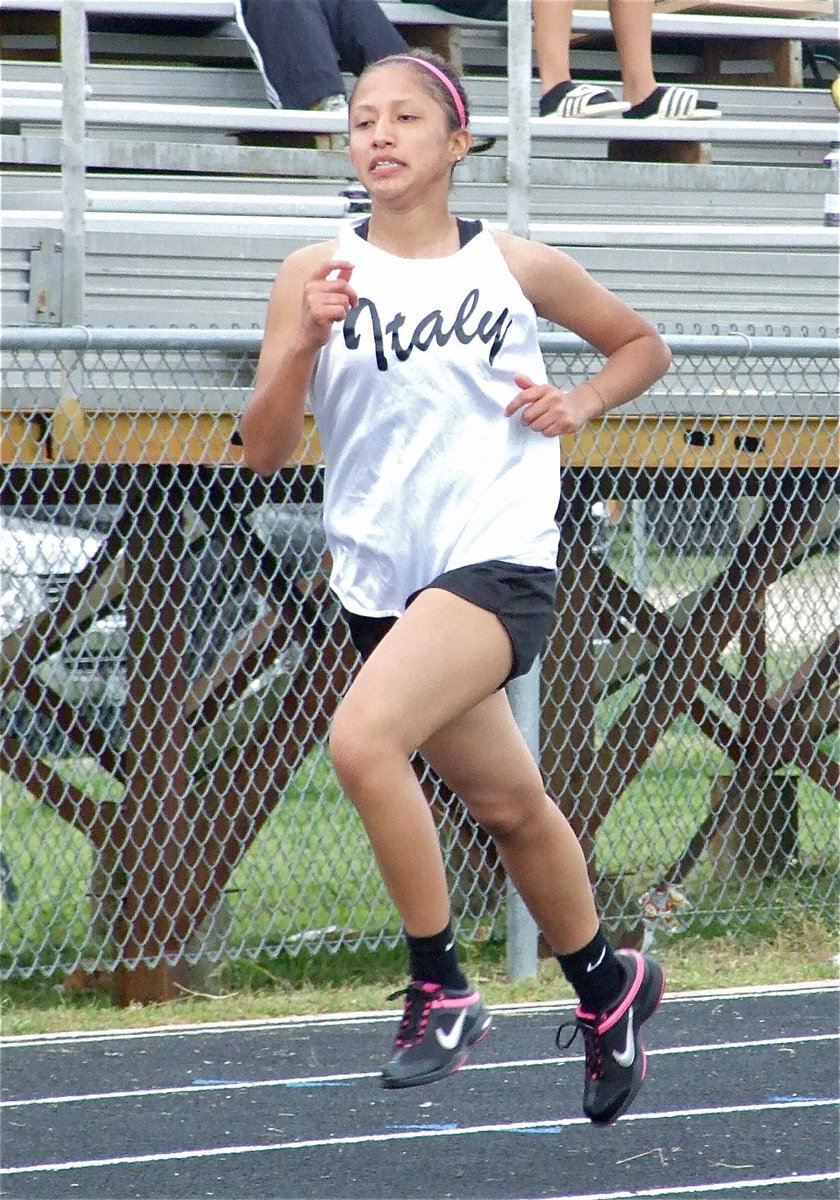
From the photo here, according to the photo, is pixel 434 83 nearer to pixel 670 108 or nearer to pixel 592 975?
pixel 592 975

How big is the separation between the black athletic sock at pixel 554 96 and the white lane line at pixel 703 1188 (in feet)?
13.6

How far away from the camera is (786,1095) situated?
505cm

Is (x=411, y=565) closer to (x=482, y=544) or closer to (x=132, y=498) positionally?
(x=482, y=544)

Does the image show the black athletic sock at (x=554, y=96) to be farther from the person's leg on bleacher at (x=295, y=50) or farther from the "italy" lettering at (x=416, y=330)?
the "italy" lettering at (x=416, y=330)

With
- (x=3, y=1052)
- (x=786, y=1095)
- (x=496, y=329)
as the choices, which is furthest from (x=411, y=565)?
(x=3, y=1052)

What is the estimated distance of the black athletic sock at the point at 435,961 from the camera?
11.2 ft

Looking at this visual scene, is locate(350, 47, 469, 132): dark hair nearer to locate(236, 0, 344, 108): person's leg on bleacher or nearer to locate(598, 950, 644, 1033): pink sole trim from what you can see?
locate(598, 950, 644, 1033): pink sole trim

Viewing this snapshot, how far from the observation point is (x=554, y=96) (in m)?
6.87

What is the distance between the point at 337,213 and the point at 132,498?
123 centimetres

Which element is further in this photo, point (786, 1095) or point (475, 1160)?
point (786, 1095)

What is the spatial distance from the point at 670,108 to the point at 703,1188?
4.24 meters

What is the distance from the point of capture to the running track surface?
4.32 meters

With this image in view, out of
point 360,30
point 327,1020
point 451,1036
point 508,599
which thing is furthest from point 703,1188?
point 360,30

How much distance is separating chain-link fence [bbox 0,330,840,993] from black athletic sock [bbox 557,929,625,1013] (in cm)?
259
